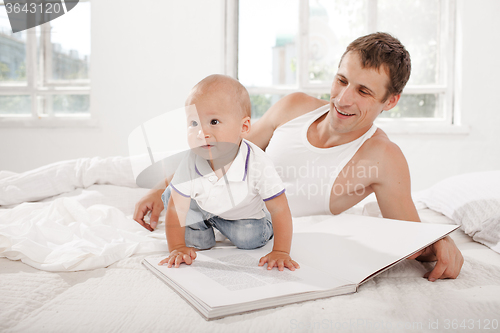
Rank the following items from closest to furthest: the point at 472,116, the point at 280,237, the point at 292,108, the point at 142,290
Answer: the point at 142,290 < the point at 280,237 < the point at 292,108 < the point at 472,116

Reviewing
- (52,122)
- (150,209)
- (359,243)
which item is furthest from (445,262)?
(52,122)

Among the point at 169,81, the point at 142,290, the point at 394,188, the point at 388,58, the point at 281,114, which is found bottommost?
the point at 142,290

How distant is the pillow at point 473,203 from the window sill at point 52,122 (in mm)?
2507

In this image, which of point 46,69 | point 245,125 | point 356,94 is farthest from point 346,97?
point 46,69

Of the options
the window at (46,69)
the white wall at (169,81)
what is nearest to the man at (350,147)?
the white wall at (169,81)

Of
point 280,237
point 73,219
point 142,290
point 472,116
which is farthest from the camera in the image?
point 472,116

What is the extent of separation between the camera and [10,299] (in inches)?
22.1

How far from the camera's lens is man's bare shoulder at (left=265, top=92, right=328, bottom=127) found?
4.51 ft

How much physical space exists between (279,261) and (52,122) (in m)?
2.86

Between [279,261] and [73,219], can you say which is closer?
[279,261]

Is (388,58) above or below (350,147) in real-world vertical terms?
above

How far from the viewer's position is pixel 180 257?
71 cm

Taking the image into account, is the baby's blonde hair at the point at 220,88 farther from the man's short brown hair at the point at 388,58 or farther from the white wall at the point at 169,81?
the white wall at the point at 169,81

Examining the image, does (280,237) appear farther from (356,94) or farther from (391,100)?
(391,100)
